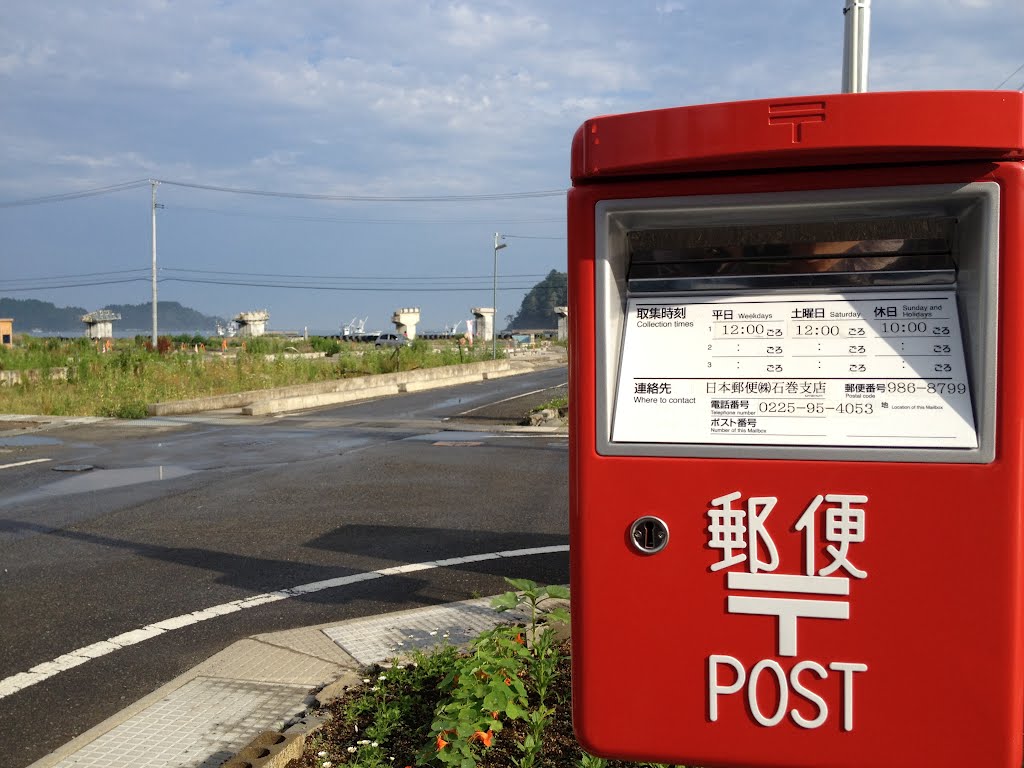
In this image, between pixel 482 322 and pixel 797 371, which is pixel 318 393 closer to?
pixel 797 371

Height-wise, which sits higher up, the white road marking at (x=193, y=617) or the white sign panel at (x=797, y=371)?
the white sign panel at (x=797, y=371)

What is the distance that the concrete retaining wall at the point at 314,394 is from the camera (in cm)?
2056

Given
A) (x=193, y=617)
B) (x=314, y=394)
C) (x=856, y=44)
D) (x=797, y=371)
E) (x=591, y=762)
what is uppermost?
(x=856, y=44)

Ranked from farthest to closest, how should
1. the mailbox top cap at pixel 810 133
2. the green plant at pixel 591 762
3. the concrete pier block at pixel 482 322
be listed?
1. the concrete pier block at pixel 482 322
2. the green plant at pixel 591 762
3. the mailbox top cap at pixel 810 133

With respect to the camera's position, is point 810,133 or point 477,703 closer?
point 810,133

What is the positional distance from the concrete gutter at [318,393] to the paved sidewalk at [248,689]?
15732 millimetres

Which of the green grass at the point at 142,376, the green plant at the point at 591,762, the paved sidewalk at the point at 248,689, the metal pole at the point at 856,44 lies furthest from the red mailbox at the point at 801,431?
the green grass at the point at 142,376

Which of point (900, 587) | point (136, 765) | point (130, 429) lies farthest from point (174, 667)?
point (130, 429)

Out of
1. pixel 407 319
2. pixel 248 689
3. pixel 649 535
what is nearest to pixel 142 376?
pixel 248 689

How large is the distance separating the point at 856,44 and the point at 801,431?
1452mm

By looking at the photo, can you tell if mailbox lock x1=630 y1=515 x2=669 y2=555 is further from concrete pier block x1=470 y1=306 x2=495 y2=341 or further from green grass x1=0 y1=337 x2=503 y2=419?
concrete pier block x1=470 y1=306 x2=495 y2=341

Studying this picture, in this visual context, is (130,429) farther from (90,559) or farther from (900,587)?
(900,587)

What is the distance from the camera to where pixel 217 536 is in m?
8.23

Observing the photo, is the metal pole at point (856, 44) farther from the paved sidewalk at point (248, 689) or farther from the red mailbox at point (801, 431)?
the paved sidewalk at point (248, 689)
